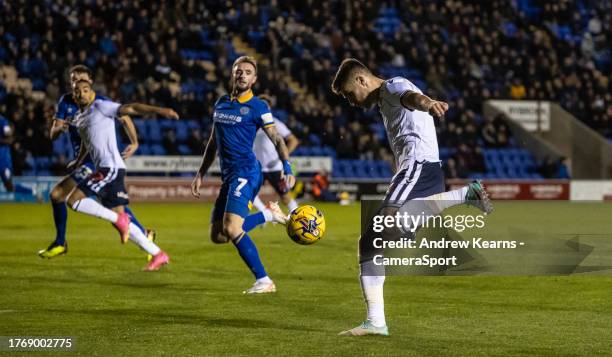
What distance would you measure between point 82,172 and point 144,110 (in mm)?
2502

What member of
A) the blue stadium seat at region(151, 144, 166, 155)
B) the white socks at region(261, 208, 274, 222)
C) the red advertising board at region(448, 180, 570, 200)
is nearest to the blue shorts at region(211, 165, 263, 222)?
the white socks at region(261, 208, 274, 222)

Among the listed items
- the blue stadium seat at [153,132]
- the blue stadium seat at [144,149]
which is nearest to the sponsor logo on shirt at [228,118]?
the blue stadium seat at [144,149]

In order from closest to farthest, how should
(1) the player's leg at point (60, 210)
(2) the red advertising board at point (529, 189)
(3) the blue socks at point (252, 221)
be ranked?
(3) the blue socks at point (252, 221) < (1) the player's leg at point (60, 210) < (2) the red advertising board at point (529, 189)

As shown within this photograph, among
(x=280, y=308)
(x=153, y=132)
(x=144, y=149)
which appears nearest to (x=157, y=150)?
(x=144, y=149)

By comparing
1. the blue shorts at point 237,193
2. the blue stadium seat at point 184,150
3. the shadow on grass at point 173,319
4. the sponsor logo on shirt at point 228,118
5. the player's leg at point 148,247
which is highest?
the sponsor logo on shirt at point 228,118

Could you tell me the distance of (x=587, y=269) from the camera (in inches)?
416

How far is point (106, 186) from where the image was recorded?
13.6m

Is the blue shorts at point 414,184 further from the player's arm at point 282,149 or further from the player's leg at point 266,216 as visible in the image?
the player's leg at point 266,216

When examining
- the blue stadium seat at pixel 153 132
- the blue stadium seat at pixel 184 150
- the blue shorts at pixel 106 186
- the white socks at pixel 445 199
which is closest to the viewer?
the white socks at pixel 445 199

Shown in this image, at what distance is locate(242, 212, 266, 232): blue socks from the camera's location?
11.7m

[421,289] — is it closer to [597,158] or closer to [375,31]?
[375,31]

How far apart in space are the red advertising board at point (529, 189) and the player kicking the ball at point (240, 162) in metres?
25.7

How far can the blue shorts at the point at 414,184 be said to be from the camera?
7828 millimetres

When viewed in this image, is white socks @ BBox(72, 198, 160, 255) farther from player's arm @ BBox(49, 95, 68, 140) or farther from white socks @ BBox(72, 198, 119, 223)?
player's arm @ BBox(49, 95, 68, 140)
